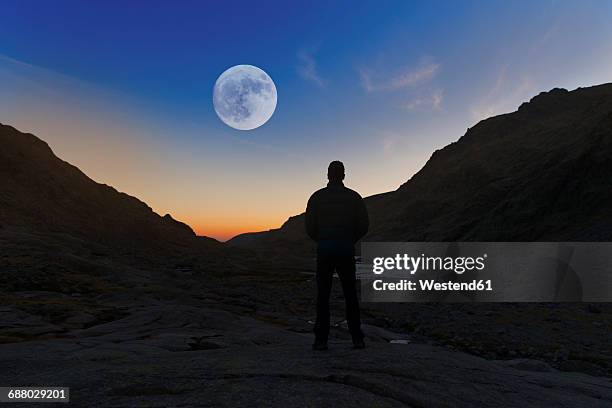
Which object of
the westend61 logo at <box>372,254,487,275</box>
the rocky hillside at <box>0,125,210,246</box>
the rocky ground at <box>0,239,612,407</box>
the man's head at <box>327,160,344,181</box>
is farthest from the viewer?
the rocky hillside at <box>0,125,210,246</box>

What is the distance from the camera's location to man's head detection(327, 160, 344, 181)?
915 cm

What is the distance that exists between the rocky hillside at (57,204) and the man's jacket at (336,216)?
454ft

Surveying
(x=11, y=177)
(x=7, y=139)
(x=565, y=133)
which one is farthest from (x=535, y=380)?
(x=7, y=139)

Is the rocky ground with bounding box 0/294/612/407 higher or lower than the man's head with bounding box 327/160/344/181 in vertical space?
lower

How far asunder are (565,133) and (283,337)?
17324cm

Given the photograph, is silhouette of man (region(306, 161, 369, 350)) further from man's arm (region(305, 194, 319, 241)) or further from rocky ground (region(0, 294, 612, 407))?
rocky ground (region(0, 294, 612, 407))

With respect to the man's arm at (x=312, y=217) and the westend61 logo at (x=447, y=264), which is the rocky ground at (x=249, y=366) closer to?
the man's arm at (x=312, y=217)

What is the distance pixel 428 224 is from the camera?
168 metres

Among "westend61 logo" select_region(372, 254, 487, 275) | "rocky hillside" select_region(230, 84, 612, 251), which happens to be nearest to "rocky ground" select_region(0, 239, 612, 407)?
"westend61 logo" select_region(372, 254, 487, 275)

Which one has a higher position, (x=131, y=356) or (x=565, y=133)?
(x=565, y=133)

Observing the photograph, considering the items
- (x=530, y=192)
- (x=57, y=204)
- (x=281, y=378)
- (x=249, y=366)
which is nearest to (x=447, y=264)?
(x=530, y=192)

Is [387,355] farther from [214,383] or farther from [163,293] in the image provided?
[163,293]

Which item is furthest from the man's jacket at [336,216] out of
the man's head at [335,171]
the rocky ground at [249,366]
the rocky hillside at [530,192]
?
the rocky hillside at [530,192]

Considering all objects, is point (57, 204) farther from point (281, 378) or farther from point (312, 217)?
point (281, 378)
